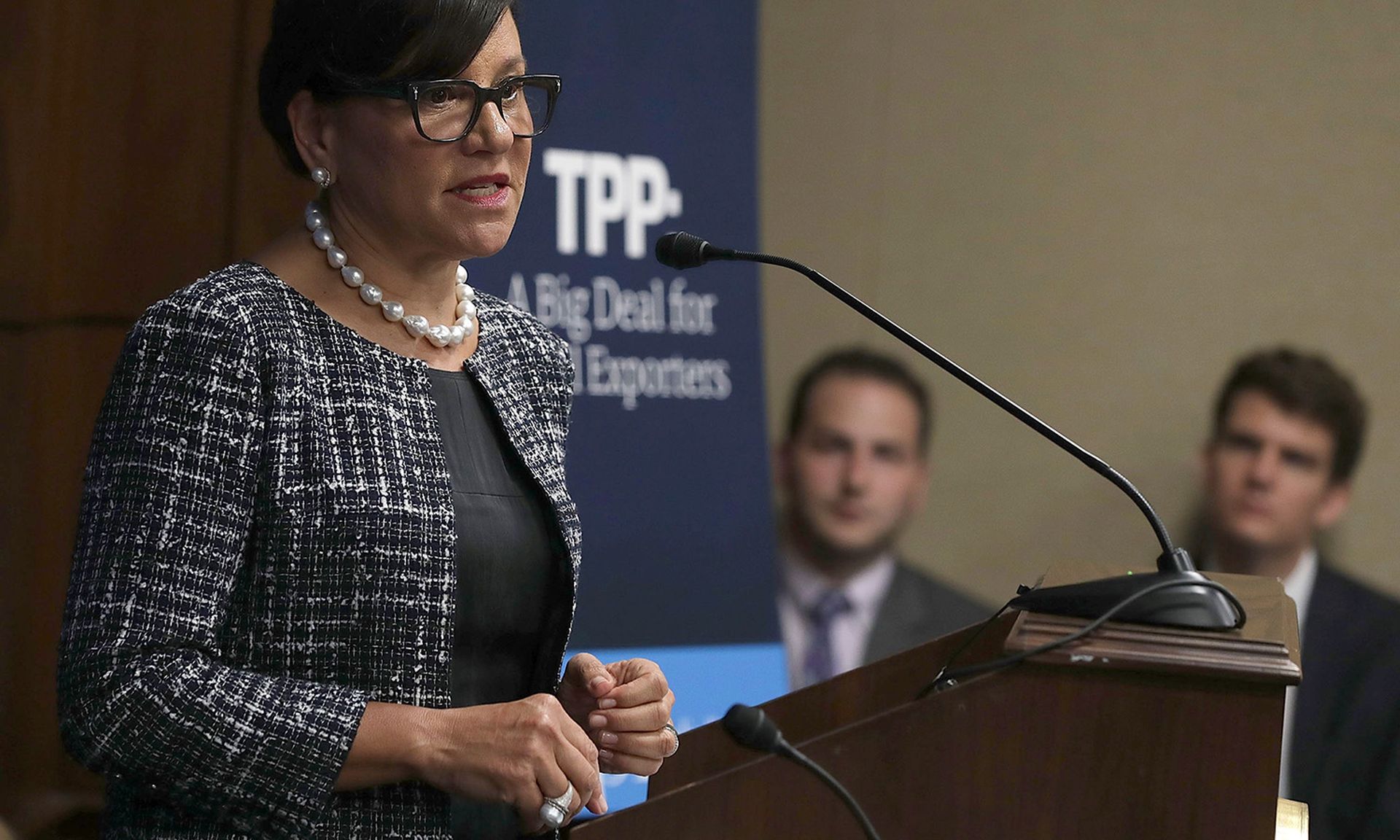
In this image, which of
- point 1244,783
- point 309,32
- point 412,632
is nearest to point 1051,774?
point 1244,783

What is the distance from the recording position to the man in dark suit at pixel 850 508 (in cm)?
440

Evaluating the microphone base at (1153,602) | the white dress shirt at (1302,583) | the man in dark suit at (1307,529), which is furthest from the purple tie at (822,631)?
the microphone base at (1153,602)

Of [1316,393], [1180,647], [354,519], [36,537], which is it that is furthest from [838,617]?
[1180,647]

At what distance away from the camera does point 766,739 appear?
0.96 metres

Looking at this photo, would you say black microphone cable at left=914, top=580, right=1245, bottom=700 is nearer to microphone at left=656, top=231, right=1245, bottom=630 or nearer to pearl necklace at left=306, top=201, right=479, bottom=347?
microphone at left=656, top=231, right=1245, bottom=630

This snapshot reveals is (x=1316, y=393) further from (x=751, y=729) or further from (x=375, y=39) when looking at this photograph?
(x=751, y=729)

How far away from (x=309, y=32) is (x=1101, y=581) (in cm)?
92

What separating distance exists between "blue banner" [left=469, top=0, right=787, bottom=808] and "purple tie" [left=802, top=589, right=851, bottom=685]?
868mm

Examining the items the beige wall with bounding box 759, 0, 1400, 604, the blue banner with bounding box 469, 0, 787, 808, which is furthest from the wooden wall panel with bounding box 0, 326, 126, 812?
the beige wall with bounding box 759, 0, 1400, 604

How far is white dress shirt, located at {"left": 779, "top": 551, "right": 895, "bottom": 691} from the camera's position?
14.3 feet

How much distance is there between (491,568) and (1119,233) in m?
3.94

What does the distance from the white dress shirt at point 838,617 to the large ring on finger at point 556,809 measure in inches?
124

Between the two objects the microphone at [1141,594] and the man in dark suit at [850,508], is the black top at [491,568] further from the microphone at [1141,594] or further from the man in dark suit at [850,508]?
the man in dark suit at [850,508]

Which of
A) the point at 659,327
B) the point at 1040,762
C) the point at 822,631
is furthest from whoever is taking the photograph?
the point at 822,631
